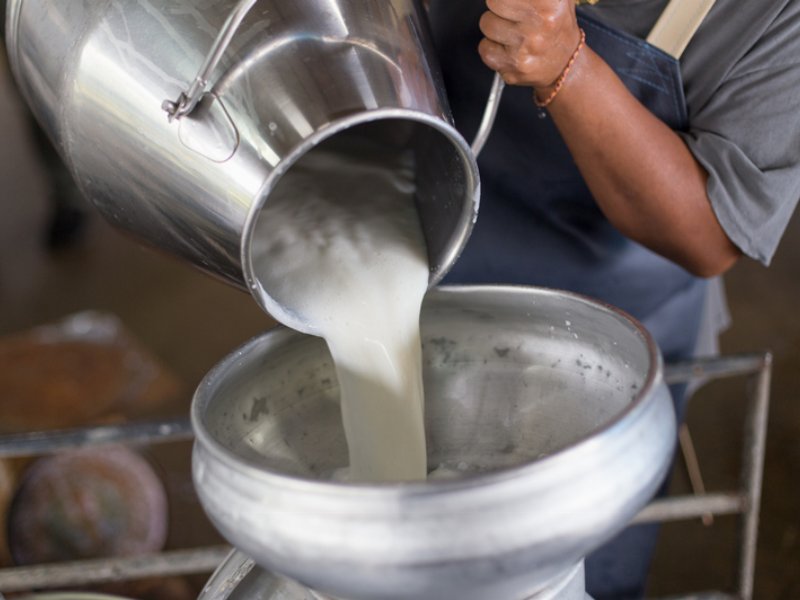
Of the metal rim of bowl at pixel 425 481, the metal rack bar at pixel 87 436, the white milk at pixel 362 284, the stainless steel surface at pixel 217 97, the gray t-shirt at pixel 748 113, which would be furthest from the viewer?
the metal rack bar at pixel 87 436

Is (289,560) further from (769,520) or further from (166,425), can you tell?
(769,520)

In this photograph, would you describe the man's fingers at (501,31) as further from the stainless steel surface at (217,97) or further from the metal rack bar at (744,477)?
the metal rack bar at (744,477)

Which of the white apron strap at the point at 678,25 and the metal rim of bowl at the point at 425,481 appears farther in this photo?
the white apron strap at the point at 678,25

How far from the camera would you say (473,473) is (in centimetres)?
55

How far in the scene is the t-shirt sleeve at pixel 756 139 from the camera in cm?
79

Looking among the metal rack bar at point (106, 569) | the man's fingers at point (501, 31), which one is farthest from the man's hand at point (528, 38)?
the metal rack bar at point (106, 569)

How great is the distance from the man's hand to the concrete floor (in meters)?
0.87

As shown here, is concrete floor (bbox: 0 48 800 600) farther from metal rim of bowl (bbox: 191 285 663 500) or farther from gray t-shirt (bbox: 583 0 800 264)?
metal rim of bowl (bbox: 191 285 663 500)

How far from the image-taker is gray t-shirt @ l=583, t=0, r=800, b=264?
790 millimetres

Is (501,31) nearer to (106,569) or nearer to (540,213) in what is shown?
(540,213)

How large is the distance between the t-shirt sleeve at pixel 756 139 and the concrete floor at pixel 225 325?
35.0 inches

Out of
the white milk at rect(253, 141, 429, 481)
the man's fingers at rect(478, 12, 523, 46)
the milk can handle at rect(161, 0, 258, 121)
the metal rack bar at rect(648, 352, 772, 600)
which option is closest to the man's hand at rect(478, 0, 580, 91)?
the man's fingers at rect(478, 12, 523, 46)

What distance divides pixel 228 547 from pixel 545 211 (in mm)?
478

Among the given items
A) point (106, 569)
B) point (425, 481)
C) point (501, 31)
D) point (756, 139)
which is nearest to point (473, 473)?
point (425, 481)
